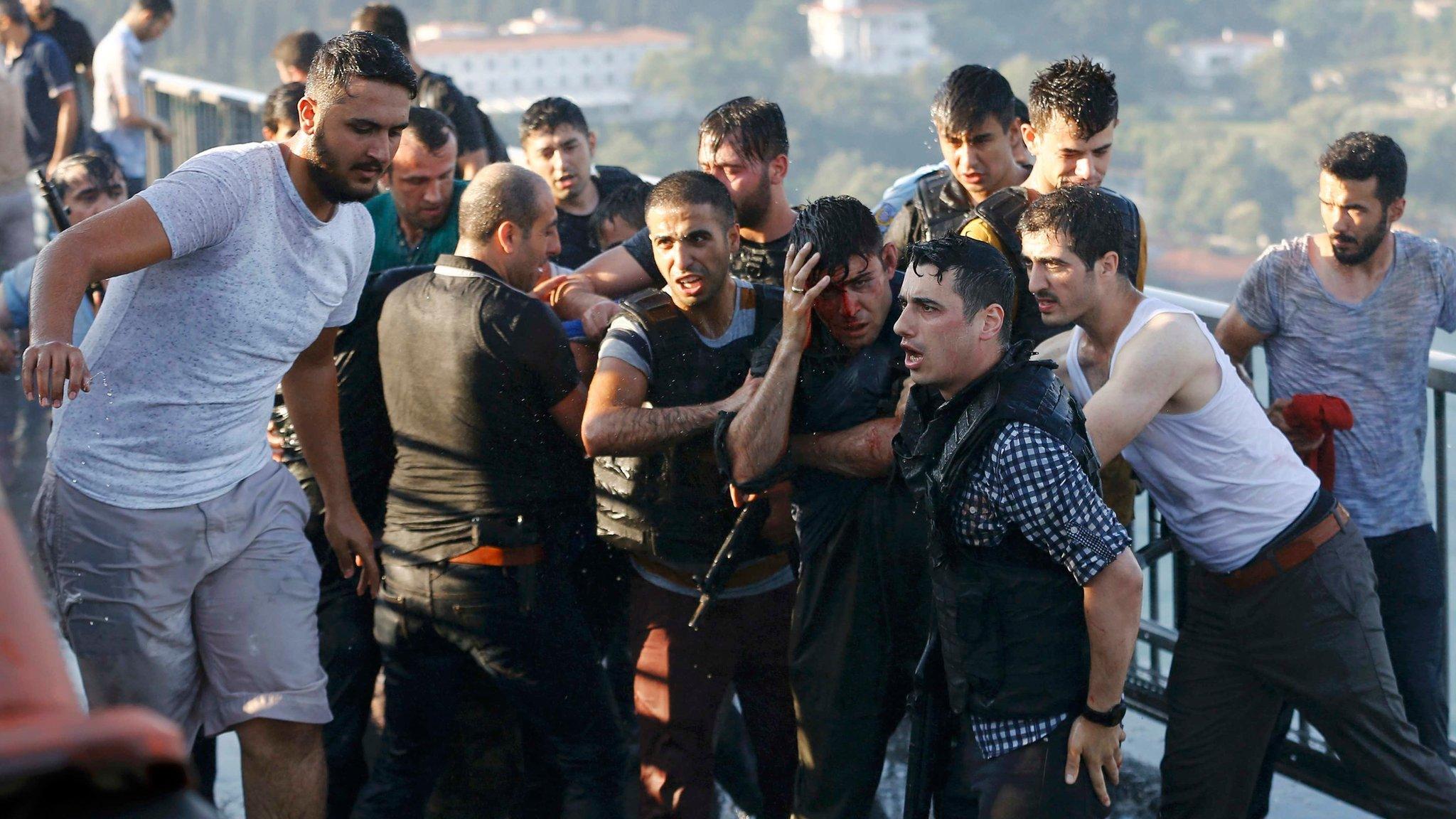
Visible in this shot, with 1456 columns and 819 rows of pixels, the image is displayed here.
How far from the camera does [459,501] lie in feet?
12.3

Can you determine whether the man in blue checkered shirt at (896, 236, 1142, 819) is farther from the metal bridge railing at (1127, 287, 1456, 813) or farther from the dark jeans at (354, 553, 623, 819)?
the metal bridge railing at (1127, 287, 1456, 813)

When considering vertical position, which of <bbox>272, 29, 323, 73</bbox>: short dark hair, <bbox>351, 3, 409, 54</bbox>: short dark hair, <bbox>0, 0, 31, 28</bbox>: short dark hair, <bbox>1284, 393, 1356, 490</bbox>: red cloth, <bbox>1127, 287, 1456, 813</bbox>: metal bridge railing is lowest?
<bbox>1127, 287, 1456, 813</bbox>: metal bridge railing

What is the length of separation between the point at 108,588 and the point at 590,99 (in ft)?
246

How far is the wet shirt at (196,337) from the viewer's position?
123 inches

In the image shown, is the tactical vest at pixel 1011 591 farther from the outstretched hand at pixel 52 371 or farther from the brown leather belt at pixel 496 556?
the outstretched hand at pixel 52 371

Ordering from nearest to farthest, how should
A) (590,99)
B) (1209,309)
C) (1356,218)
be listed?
(1356,218) < (1209,309) < (590,99)

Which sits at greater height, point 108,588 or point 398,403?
point 398,403

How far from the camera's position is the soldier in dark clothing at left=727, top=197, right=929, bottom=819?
11.3 feet

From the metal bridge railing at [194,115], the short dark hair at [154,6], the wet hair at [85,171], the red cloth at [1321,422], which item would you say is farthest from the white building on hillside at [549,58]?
the red cloth at [1321,422]

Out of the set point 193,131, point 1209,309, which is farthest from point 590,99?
point 1209,309

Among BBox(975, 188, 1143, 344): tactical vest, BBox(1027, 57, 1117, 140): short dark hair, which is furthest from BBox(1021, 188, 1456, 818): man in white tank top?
BBox(1027, 57, 1117, 140): short dark hair

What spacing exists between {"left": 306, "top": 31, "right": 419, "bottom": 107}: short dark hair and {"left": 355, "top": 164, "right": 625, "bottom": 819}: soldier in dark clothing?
574mm

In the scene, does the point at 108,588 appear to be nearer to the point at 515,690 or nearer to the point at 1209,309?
the point at 515,690

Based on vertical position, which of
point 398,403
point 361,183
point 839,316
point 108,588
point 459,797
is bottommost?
point 459,797
